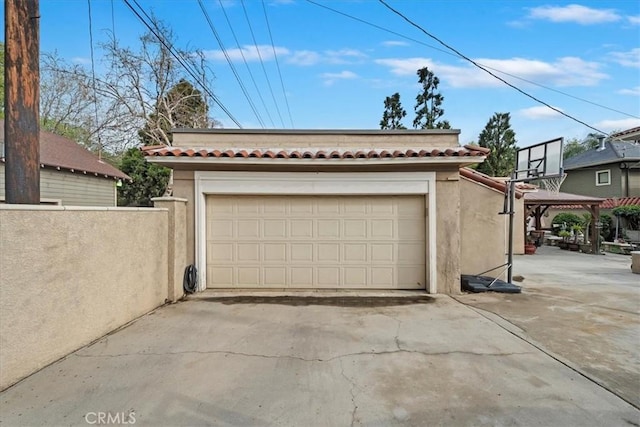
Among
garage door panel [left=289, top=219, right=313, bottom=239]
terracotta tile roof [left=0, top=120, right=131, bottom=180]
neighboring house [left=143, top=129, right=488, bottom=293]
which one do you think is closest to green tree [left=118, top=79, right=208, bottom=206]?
terracotta tile roof [left=0, top=120, right=131, bottom=180]

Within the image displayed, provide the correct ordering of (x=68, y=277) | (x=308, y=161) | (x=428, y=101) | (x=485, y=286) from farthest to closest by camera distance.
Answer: (x=428, y=101) < (x=485, y=286) < (x=308, y=161) < (x=68, y=277)

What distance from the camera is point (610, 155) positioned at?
2362cm

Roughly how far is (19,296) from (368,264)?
18.6 feet

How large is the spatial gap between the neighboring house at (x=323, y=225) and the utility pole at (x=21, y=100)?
3.06 m

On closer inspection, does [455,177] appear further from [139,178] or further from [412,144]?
[139,178]

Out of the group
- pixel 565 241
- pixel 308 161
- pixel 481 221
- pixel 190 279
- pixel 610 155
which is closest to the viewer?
pixel 308 161

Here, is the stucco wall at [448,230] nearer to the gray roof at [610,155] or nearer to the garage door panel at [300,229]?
the garage door panel at [300,229]

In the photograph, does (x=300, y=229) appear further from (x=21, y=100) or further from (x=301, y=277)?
(x=21, y=100)

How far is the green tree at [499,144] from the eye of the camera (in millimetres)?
24016

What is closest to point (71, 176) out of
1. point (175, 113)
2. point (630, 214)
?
point (175, 113)

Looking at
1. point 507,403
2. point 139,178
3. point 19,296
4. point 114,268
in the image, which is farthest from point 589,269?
point 139,178

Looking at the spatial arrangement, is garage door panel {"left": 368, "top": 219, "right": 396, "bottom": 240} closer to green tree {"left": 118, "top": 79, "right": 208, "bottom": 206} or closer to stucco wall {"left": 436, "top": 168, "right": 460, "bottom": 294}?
stucco wall {"left": 436, "top": 168, "right": 460, "bottom": 294}

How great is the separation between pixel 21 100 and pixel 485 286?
27.1 ft

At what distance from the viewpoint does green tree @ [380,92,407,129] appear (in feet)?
108
